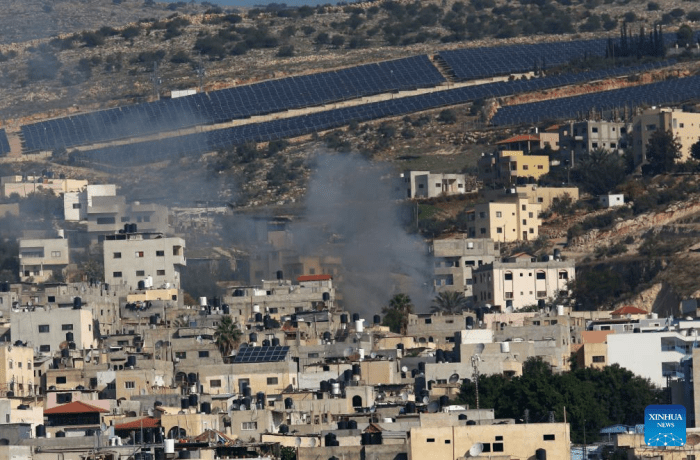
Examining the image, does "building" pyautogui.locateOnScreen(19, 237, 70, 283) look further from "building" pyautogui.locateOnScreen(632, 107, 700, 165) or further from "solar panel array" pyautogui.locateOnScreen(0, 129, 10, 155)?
"solar panel array" pyautogui.locateOnScreen(0, 129, 10, 155)

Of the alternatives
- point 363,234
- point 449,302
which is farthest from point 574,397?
point 363,234

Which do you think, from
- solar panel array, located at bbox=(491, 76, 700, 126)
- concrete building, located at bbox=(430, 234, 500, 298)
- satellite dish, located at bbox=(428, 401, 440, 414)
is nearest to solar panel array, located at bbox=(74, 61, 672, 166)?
solar panel array, located at bbox=(491, 76, 700, 126)

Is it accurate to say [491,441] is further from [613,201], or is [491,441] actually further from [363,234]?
[613,201]

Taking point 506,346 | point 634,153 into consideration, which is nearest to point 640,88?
point 634,153

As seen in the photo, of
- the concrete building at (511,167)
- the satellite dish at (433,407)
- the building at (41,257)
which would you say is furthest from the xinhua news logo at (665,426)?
the concrete building at (511,167)

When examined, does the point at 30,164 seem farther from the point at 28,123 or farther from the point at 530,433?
the point at 530,433

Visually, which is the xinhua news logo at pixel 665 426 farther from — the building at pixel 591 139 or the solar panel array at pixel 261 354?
the building at pixel 591 139
